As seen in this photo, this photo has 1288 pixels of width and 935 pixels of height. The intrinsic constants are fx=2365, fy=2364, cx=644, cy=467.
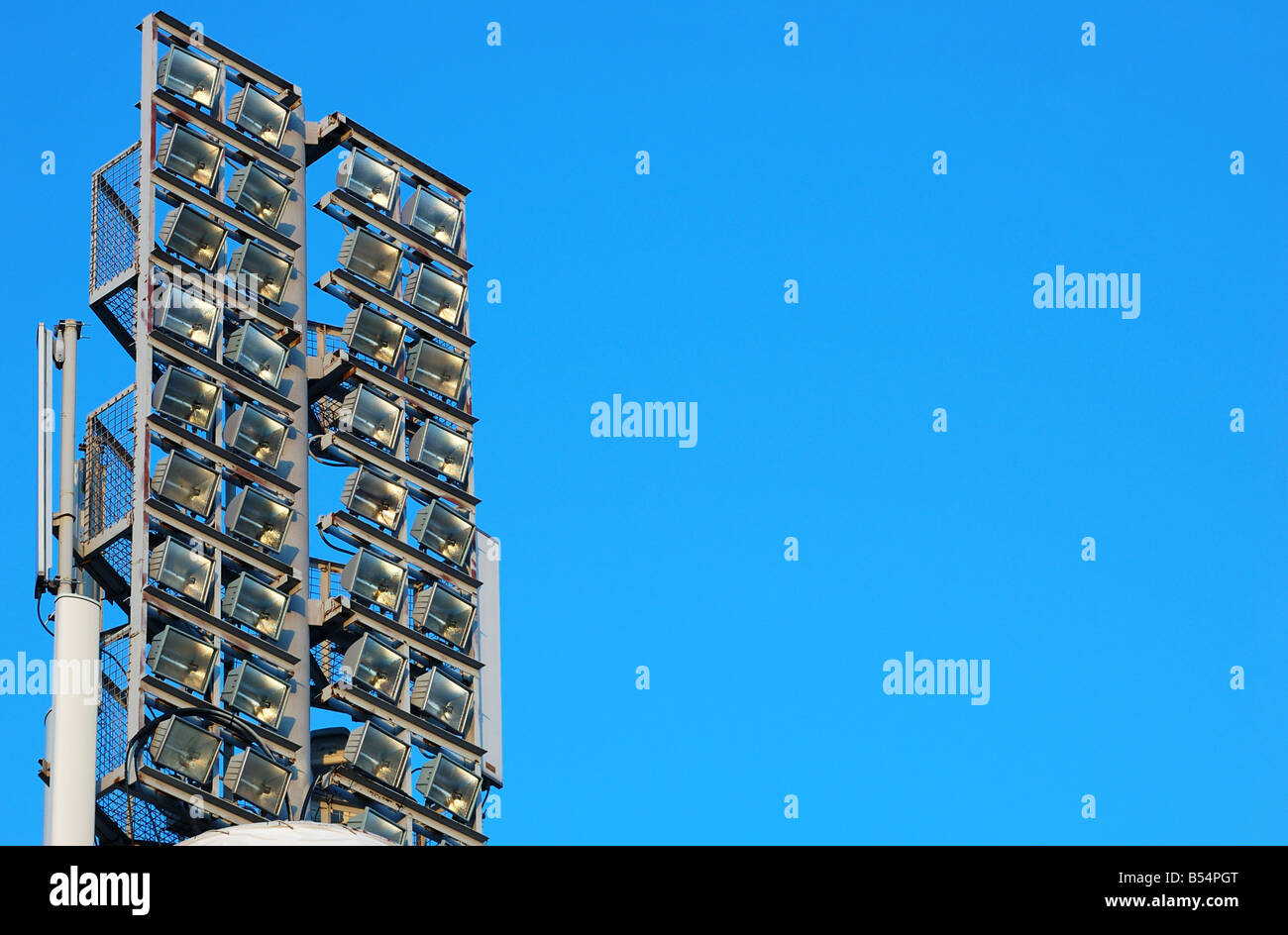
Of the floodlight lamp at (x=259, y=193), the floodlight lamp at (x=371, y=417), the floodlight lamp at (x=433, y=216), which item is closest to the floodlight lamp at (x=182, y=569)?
the floodlight lamp at (x=371, y=417)

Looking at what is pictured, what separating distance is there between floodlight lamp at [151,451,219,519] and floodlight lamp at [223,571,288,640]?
1973 mm

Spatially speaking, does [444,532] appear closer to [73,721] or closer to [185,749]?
[185,749]

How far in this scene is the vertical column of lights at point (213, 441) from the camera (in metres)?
56.3

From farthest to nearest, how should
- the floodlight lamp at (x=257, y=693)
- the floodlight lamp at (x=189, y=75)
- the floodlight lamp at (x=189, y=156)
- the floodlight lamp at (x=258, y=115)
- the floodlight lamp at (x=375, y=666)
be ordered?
the floodlight lamp at (x=258, y=115) < the floodlight lamp at (x=189, y=75) < the floodlight lamp at (x=189, y=156) < the floodlight lamp at (x=375, y=666) < the floodlight lamp at (x=257, y=693)

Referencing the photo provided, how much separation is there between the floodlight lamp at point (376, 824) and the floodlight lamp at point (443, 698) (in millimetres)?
3551

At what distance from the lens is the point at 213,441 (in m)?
59.2

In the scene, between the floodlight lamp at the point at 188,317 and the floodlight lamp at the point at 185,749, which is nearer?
the floodlight lamp at the point at 185,749

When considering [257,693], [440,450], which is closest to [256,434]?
[440,450]

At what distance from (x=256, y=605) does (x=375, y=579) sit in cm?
422

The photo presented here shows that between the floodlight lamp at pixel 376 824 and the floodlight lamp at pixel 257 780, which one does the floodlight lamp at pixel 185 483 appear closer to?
the floodlight lamp at pixel 257 780

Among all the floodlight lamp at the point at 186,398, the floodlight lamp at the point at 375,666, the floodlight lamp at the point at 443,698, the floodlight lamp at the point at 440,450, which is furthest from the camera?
the floodlight lamp at the point at 440,450
